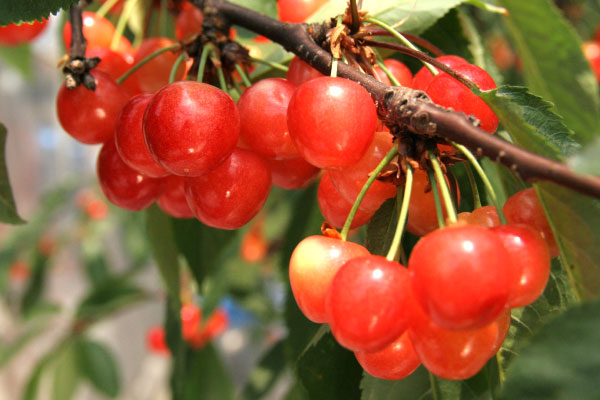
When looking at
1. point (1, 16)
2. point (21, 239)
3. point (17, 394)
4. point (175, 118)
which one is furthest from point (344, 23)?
point (17, 394)

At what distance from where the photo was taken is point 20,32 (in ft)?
2.84

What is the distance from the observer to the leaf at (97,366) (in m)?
1.46

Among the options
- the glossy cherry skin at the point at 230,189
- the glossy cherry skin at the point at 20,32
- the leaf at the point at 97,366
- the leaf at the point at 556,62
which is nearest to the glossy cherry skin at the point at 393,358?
the glossy cherry skin at the point at 230,189

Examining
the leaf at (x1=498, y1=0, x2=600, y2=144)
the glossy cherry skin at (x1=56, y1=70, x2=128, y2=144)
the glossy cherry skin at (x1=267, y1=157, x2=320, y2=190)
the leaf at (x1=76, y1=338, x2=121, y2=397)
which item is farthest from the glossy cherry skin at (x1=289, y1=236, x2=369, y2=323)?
the leaf at (x1=76, y1=338, x2=121, y2=397)

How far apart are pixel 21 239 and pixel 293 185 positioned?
1732 millimetres

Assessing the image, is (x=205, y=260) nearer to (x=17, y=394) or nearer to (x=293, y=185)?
(x=293, y=185)

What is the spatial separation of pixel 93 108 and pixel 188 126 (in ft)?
0.47

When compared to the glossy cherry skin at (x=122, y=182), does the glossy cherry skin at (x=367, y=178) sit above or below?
above

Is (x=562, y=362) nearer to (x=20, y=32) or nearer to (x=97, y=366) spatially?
(x=20, y=32)

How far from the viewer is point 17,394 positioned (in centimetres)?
299

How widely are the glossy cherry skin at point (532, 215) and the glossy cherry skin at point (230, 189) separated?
0.19 meters

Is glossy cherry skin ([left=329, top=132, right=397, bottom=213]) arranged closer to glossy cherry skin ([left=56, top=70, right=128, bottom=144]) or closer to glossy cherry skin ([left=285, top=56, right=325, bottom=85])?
glossy cherry skin ([left=285, top=56, right=325, bottom=85])

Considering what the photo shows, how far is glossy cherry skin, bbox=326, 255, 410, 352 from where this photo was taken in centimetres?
28

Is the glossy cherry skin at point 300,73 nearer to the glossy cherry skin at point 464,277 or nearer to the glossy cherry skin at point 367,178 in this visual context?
the glossy cherry skin at point 367,178
